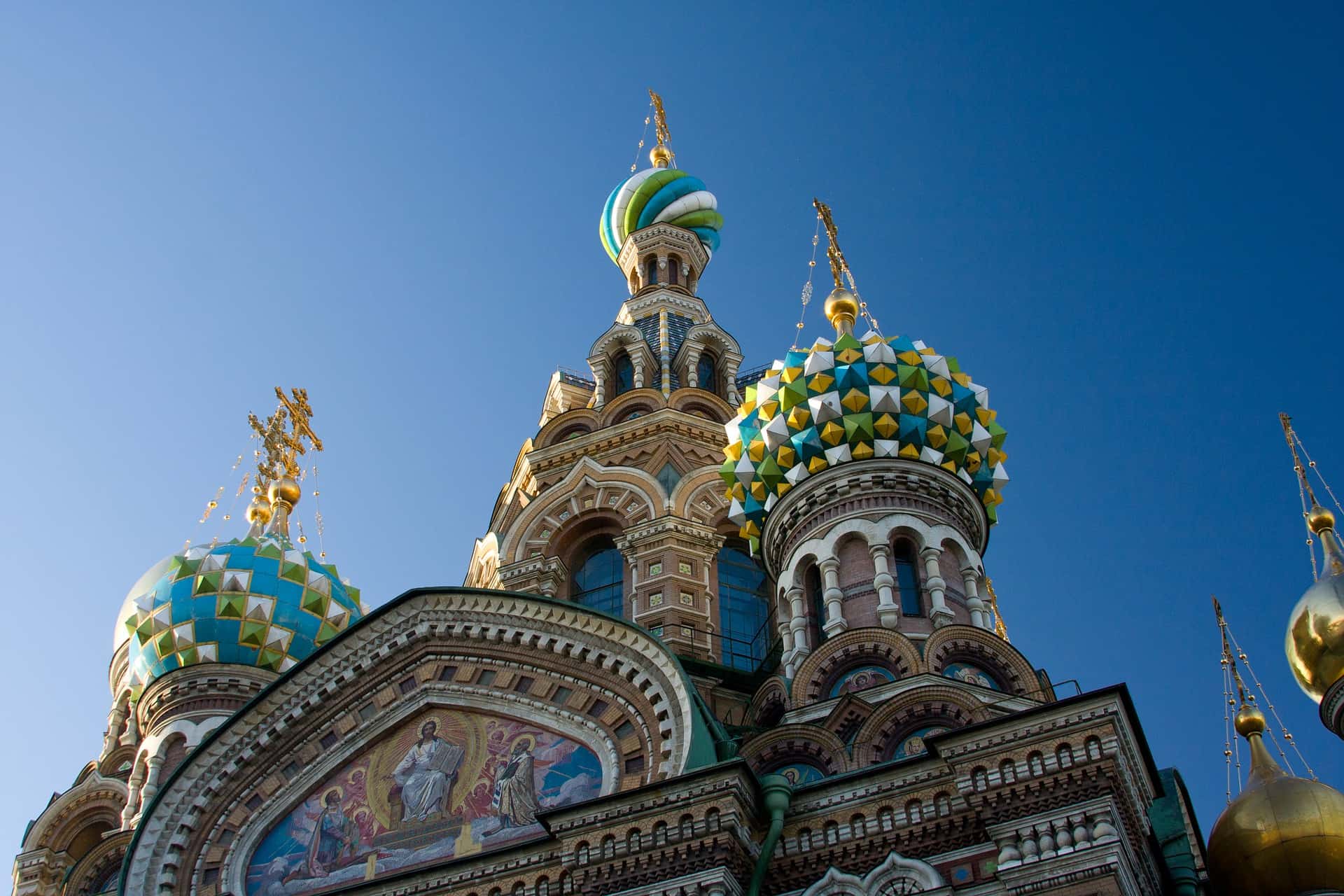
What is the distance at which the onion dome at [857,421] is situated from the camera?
43.3 ft

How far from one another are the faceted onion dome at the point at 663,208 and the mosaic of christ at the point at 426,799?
35.3 feet

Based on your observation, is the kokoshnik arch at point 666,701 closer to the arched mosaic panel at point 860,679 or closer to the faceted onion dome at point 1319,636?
the arched mosaic panel at point 860,679

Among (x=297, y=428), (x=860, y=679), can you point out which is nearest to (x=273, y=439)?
(x=297, y=428)

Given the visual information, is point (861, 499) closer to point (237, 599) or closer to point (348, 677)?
point (348, 677)

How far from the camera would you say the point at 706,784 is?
943 cm

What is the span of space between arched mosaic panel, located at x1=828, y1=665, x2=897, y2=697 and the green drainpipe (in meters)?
1.99

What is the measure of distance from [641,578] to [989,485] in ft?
10.8

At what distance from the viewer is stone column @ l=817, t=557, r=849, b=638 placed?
12.4m

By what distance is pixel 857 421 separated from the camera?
43.3ft

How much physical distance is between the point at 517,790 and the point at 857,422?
14.0 ft

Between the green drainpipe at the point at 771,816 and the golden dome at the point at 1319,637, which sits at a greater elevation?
the golden dome at the point at 1319,637

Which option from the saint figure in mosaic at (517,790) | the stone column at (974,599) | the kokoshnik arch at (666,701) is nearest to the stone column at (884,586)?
the kokoshnik arch at (666,701)

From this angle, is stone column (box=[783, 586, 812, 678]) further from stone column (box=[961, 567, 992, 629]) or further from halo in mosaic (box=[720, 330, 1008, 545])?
stone column (box=[961, 567, 992, 629])

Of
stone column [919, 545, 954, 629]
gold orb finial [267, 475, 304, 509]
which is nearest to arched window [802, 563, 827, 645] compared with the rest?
stone column [919, 545, 954, 629]
